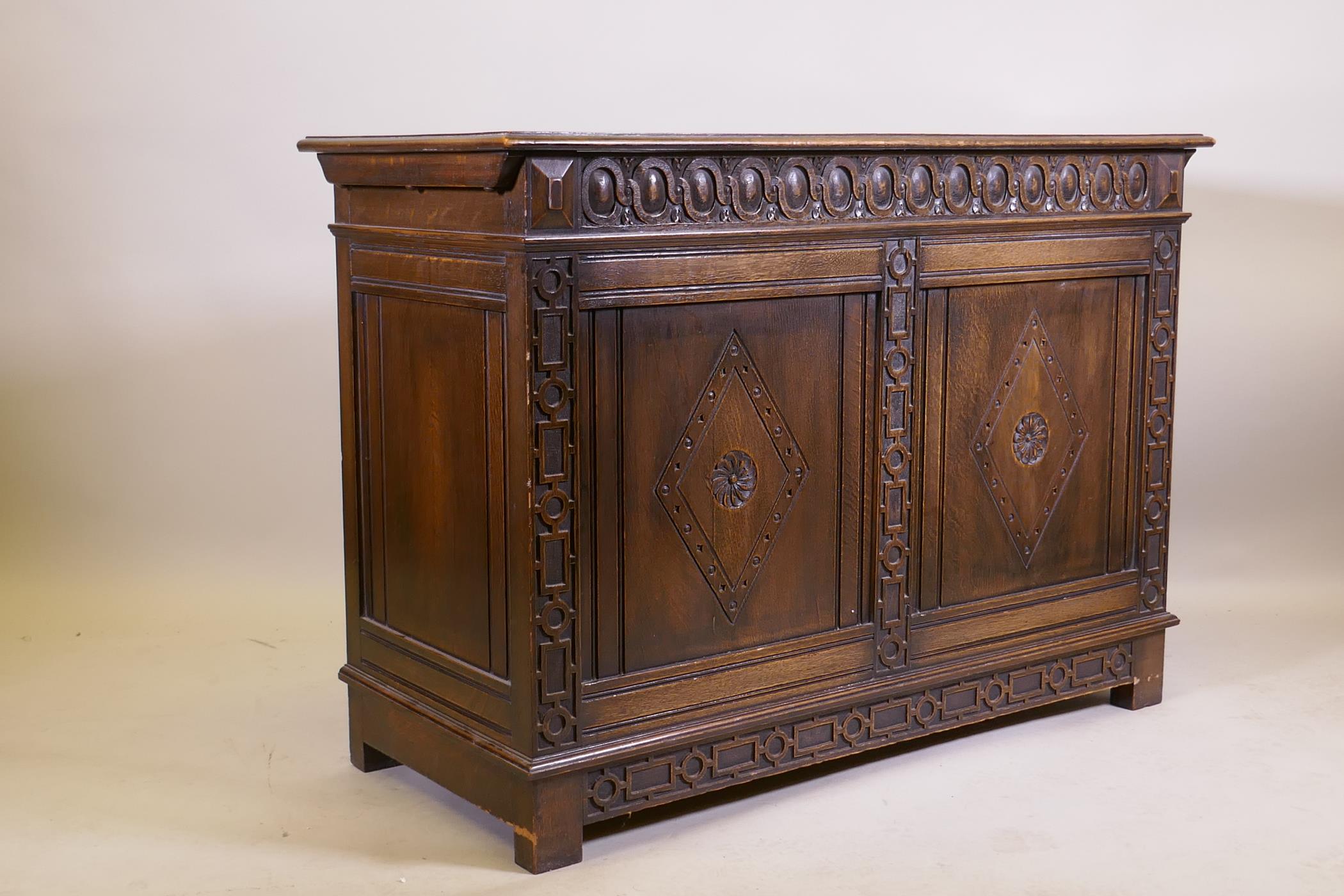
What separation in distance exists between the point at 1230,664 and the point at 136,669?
284cm

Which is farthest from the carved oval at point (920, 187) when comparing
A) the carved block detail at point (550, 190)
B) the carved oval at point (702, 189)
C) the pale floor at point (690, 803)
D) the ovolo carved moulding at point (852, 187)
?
the pale floor at point (690, 803)

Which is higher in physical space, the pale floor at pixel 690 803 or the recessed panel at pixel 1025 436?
the recessed panel at pixel 1025 436

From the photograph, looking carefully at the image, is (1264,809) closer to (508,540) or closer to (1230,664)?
(1230,664)

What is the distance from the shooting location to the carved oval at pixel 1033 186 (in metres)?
3.92

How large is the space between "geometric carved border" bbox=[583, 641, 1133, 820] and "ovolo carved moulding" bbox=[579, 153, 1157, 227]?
3.47ft

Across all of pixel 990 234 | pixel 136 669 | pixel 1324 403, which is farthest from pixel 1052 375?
pixel 136 669

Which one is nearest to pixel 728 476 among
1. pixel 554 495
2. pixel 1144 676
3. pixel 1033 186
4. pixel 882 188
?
pixel 554 495

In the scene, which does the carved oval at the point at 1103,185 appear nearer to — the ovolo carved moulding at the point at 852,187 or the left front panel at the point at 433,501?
the ovolo carved moulding at the point at 852,187

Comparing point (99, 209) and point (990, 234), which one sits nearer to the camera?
point (990, 234)

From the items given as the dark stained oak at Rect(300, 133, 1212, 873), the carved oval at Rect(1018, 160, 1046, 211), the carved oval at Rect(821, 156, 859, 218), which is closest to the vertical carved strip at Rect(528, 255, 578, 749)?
the dark stained oak at Rect(300, 133, 1212, 873)

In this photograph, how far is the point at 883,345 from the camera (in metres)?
3.78

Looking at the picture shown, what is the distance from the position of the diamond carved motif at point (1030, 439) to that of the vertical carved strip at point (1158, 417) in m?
0.22

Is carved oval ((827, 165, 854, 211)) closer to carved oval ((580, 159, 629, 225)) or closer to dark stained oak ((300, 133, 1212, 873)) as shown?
dark stained oak ((300, 133, 1212, 873))

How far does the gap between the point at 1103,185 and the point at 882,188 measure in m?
0.66
